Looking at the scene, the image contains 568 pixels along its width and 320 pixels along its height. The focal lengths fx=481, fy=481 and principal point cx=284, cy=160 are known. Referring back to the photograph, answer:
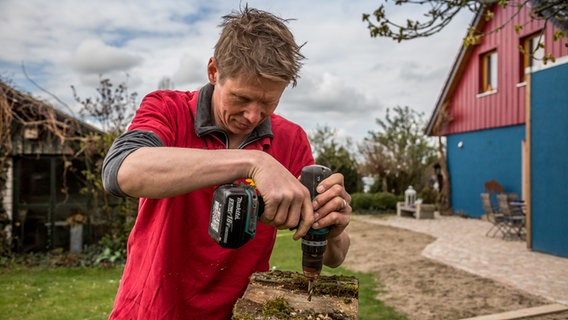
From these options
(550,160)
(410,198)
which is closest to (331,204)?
(550,160)

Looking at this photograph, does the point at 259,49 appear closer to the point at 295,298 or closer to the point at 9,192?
the point at 295,298

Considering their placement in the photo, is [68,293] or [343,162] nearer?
[68,293]

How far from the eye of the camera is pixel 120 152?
1.52 meters

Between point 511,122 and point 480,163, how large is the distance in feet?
7.59

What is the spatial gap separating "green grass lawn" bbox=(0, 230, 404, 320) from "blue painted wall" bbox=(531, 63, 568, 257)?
450 cm

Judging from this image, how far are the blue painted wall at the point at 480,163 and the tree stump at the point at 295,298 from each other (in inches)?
663

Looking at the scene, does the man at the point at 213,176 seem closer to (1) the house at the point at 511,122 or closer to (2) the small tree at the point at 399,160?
(1) the house at the point at 511,122

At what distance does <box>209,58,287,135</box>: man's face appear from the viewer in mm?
1813

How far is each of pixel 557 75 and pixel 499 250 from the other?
409 centimetres

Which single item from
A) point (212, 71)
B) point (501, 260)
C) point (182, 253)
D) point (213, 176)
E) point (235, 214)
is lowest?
point (501, 260)

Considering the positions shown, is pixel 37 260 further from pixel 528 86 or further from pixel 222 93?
pixel 528 86

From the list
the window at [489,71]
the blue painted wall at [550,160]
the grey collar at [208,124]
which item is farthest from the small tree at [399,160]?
the grey collar at [208,124]

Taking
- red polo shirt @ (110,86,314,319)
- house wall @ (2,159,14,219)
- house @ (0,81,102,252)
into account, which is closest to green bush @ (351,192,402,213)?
house @ (0,81,102,252)

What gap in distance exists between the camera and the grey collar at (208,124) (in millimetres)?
2031
